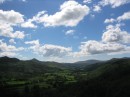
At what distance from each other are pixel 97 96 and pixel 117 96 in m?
24.2

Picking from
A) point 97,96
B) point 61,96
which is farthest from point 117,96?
point 61,96

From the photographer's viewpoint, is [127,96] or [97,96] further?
[97,96]

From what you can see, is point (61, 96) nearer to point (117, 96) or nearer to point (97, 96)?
point (97, 96)

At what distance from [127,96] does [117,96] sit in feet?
33.4

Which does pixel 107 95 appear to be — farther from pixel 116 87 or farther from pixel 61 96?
pixel 61 96

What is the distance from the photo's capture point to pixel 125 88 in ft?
609

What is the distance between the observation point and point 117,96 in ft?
571

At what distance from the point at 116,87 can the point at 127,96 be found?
1334 inches

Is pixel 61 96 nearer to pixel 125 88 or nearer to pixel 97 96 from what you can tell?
pixel 97 96

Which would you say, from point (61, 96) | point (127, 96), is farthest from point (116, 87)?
point (61, 96)

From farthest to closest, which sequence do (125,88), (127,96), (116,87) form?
(116,87), (125,88), (127,96)

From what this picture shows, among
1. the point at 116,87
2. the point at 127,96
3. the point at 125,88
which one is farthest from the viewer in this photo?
the point at 116,87

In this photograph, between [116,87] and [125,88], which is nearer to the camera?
[125,88]

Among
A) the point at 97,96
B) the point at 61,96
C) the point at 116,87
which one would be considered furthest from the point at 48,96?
the point at 116,87
